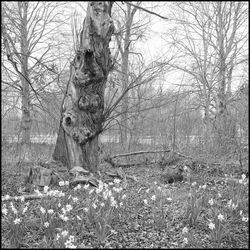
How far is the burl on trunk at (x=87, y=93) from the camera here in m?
5.01

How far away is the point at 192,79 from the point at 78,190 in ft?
30.6

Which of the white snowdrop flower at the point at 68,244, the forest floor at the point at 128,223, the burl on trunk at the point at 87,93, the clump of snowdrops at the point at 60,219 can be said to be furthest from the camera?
the burl on trunk at the point at 87,93

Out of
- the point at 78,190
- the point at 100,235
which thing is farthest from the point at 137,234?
the point at 78,190

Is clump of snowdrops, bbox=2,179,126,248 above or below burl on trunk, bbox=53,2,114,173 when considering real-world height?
below

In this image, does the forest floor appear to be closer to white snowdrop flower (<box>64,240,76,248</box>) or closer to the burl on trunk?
white snowdrop flower (<box>64,240,76,248</box>)

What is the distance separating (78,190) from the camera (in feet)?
13.8

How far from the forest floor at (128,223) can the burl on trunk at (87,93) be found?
4.28ft

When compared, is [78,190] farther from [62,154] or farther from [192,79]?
[192,79]

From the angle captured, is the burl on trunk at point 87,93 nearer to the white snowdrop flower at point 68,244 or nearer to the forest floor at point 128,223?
the forest floor at point 128,223

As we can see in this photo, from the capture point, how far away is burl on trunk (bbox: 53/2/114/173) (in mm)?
5012

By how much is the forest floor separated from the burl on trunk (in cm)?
131

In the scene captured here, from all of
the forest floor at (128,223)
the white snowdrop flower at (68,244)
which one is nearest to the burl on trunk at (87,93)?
A: the forest floor at (128,223)

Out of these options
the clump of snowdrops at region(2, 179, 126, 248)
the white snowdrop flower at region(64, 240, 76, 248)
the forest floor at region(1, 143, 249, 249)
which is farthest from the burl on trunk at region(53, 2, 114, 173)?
the white snowdrop flower at region(64, 240, 76, 248)

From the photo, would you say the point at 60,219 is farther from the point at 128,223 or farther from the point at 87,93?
the point at 87,93
